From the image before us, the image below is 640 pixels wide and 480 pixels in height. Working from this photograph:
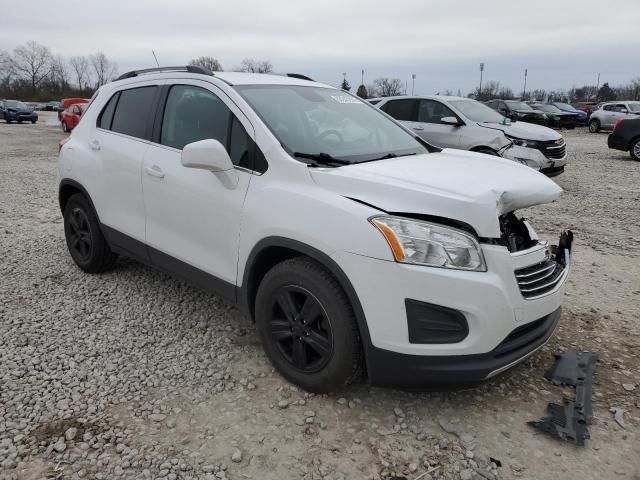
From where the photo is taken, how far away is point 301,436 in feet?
8.60

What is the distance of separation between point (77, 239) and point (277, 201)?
2849mm

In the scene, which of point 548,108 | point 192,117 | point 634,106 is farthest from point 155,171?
point 548,108

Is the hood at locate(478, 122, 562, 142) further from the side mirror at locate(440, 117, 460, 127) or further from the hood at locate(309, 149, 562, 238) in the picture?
the hood at locate(309, 149, 562, 238)

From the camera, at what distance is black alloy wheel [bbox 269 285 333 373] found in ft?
8.96

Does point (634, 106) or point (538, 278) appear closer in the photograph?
point (538, 278)

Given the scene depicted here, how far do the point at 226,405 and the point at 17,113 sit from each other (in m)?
37.2

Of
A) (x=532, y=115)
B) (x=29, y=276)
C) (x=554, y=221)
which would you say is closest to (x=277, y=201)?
(x=29, y=276)

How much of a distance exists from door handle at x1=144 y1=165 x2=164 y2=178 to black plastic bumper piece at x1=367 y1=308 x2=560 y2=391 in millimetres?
2026

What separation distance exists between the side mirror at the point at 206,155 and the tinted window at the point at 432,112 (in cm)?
753

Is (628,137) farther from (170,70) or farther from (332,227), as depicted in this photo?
(332,227)

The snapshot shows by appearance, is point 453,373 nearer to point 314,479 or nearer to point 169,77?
point 314,479

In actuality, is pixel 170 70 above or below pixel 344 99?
above

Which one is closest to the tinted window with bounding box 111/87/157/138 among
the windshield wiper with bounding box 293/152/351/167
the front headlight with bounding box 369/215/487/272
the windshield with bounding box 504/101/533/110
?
the windshield wiper with bounding box 293/152/351/167

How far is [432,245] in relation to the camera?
7.91ft
